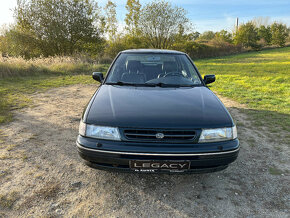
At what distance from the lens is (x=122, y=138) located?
1885mm

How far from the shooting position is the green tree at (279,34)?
4238 cm

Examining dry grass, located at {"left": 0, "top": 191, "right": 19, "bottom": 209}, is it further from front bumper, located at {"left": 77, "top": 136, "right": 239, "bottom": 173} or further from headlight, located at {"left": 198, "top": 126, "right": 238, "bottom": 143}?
headlight, located at {"left": 198, "top": 126, "right": 238, "bottom": 143}

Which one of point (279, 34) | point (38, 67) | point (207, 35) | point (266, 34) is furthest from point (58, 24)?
point (279, 34)

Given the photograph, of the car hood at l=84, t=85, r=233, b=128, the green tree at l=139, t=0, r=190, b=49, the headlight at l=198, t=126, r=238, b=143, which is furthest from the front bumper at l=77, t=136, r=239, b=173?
the green tree at l=139, t=0, r=190, b=49

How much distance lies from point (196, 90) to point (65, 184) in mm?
1981

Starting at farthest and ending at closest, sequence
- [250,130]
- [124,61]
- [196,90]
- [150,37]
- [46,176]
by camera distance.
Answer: [150,37], [250,130], [124,61], [196,90], [46,176]

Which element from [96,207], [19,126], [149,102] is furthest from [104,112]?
[19,126]

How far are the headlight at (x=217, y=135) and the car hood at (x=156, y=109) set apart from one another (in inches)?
1.9

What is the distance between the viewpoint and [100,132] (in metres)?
1.94

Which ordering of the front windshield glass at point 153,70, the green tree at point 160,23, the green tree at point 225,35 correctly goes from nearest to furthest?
the front windshield glass at point 153,70 < the green tree at point 160,23 < the green tree at point 225,35

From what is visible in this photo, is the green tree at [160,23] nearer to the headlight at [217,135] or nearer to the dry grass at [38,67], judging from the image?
the dry grass at [38,67]

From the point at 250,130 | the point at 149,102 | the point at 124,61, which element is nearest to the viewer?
the point at 149,102

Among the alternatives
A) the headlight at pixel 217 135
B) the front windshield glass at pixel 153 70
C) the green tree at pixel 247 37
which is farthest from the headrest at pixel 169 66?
the green tree at pixel 247 37

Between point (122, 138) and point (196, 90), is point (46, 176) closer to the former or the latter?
point (122, 138)
